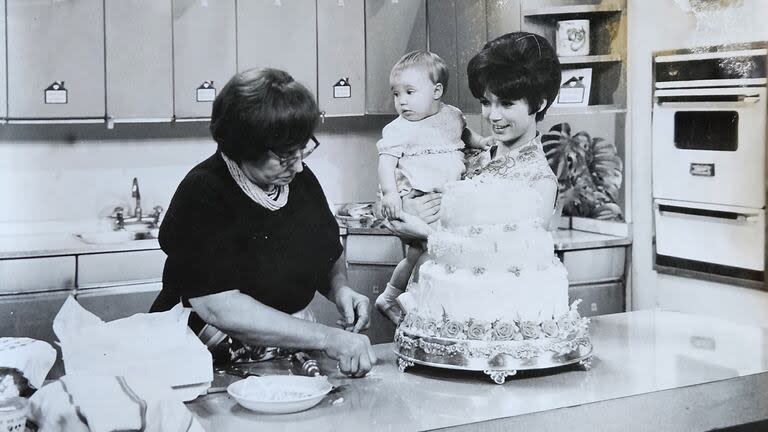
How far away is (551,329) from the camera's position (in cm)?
192

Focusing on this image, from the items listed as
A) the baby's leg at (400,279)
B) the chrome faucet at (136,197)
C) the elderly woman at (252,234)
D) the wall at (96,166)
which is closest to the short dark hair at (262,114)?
the elderly woman at (252,234)

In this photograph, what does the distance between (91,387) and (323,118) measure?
2.95 metres

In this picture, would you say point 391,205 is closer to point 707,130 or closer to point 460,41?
point 460,41

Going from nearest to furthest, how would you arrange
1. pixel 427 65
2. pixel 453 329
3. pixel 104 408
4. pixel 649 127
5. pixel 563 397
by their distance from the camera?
pixel 104 408, pixel 563 397, pixel 453 329, pixel 427 65, pixel 649 127

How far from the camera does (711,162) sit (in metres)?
3.71

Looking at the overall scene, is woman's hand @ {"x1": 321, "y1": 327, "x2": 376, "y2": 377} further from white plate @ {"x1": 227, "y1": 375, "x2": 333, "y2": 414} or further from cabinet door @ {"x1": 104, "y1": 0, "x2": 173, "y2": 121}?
cabinet door @ {"x1": 104, "y1": 0, "x2": 173, "y2": 121}

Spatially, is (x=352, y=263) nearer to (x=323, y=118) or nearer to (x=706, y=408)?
(x=323, y=118)

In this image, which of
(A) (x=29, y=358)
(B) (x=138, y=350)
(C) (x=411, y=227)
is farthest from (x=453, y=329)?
(C) (x=411, y=227)

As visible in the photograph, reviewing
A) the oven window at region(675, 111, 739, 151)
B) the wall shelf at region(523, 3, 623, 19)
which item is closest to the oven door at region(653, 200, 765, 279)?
the oven window at region(675, 111, 739, 151)

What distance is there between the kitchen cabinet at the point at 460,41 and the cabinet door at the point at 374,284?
0.85 meters

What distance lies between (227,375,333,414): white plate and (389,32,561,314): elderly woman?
751 mm

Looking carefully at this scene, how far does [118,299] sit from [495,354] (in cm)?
233

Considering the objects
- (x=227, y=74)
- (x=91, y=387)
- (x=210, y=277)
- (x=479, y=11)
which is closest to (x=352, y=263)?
(x=227, y=74)

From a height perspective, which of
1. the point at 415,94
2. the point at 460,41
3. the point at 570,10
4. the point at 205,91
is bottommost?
the point at 415,94
